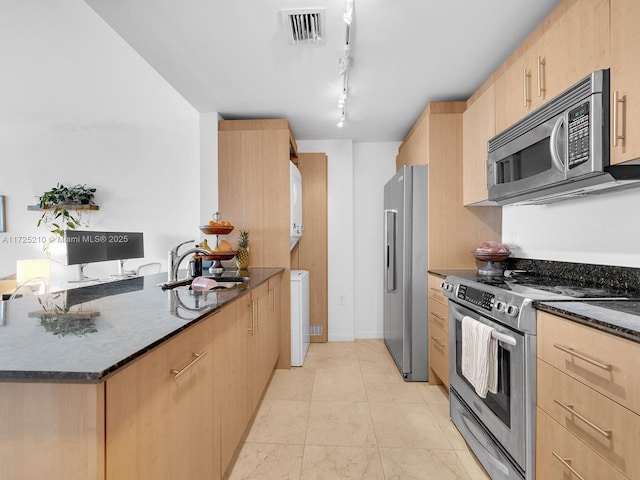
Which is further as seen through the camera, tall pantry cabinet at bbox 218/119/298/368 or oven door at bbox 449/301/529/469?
tall pantry cabinet at bbox 218/119/298/368

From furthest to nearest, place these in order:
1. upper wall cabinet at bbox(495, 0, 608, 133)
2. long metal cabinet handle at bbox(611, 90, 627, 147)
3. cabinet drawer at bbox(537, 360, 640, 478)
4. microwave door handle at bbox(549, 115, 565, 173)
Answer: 1. microwave door handle at bbox(549, 115, 565, 173)
2. upper wall cabinet at bbox(495, 0, 608, 133)
3. long metal cabinet handle at bbox(611, 90, 627, 147)
4. cabinet drawer at bbox(537, 360, 640, 478)

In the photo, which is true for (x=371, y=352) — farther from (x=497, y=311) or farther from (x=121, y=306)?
(x=121, y=306)

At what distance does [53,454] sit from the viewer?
0.67 metres

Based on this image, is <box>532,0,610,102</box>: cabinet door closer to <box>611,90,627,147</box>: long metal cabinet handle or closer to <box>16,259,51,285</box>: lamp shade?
<box>611,90,627,147</box>: long metal cabinet handle

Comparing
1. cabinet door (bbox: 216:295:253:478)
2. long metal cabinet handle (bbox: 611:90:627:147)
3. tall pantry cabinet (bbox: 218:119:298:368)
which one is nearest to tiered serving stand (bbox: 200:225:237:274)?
tall pantry cabinet (bbox: 218:119:298:368)

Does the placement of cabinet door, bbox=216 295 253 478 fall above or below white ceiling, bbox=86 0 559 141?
below

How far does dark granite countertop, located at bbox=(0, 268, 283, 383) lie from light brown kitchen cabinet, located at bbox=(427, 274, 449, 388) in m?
1.55

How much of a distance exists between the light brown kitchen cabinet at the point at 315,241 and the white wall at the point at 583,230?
78.6 inches

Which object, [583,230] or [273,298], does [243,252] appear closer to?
[273,298]

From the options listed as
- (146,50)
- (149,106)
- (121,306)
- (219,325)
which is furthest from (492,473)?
(149,106)

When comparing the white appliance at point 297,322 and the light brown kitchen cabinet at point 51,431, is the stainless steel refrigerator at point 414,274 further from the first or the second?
the light brown kitchen cabinet at point 51,431

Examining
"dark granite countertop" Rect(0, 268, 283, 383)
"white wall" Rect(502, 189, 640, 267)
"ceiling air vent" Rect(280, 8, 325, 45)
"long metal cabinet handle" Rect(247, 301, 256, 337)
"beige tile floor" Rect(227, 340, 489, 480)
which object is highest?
"ceiling air vent" Rect(280, 8, 325, 45)

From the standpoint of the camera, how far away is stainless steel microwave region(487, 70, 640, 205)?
1.29 m

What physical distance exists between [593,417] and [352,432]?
4.37 feet
